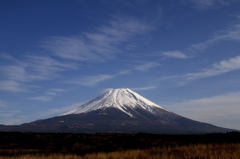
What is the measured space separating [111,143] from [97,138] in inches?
181

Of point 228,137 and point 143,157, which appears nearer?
point 143,157

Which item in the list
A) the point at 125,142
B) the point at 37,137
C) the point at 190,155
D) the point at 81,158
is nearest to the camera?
the point at 190,155

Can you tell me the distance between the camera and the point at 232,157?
14219mm

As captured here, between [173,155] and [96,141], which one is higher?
[96,141]

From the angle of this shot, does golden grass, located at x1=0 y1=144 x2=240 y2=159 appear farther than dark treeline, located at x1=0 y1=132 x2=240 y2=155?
No

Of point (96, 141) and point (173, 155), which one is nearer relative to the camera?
point (173, 155)

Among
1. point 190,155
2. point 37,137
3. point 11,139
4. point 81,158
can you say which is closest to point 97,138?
point 37,137

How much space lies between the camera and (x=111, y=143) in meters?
31.9

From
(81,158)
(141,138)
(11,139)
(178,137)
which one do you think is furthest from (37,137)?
(81,158)

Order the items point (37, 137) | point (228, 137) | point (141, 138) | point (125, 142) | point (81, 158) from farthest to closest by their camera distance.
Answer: point (37, 137)
point (141, 138)
point (125, 142)
point (228, 137)
point (81, 158)

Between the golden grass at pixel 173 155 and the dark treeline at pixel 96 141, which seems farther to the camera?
the dark treeline at pixel 96 141

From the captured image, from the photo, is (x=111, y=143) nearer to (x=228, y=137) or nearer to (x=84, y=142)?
(x=84, y=142)

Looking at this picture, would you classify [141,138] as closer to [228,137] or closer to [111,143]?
[111,143]

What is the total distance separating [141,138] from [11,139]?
17.6 metres
